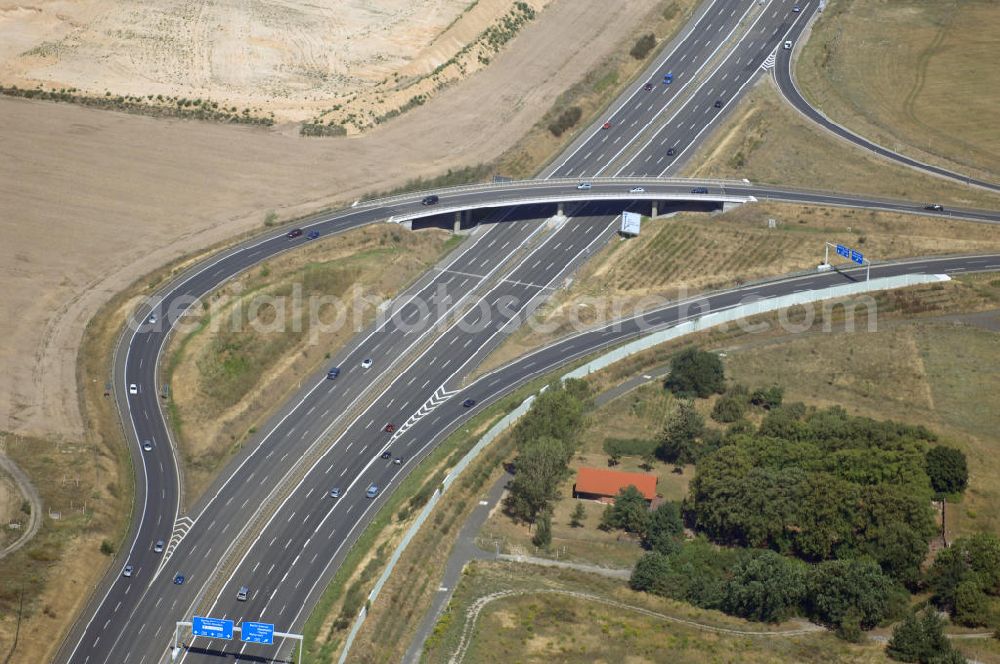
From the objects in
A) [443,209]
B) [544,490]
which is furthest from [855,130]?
[544,490]

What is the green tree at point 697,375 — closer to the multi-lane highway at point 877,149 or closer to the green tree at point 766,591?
the green tree at point 766,591

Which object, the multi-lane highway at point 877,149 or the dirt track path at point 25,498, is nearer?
the dirt track path at point 25,498

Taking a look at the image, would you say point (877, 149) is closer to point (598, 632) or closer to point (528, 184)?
point (528, 184)

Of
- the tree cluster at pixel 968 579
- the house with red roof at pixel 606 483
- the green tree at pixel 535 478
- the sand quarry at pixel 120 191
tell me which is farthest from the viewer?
the sand quarry at pixel 120 191

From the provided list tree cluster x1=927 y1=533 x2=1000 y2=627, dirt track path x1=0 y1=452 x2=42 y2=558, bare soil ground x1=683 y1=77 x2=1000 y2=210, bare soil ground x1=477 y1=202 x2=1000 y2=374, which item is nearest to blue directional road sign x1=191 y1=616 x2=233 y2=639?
dirt track path x1=0 y1=452 x2=42 y2=558

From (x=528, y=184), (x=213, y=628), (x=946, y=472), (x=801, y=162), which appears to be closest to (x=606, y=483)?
(x=946, y=472)

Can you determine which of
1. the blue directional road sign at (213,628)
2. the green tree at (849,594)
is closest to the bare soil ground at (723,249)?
the green tree at (849,594)
